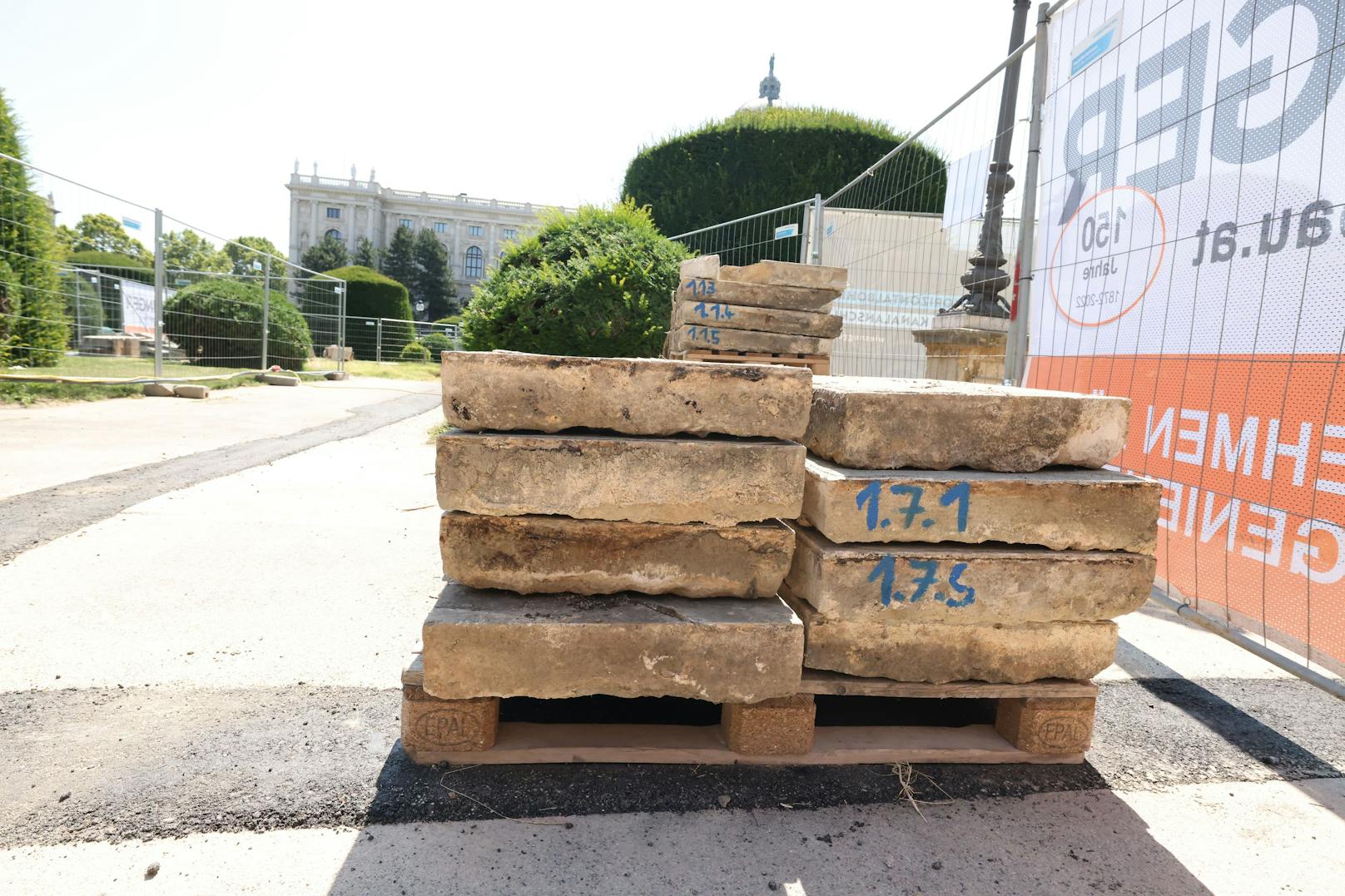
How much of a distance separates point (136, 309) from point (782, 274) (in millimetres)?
17084

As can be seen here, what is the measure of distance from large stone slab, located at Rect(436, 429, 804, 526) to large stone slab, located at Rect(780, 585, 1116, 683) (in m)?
0.40

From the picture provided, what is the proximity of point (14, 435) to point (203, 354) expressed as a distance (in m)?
8.19

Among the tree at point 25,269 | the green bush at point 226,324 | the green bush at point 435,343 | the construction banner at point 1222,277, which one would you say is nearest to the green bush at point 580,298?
the construction banner at point 1222,277

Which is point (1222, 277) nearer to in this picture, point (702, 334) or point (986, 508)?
point (986, 508)

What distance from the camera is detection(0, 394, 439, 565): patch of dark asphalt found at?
3.99 metres

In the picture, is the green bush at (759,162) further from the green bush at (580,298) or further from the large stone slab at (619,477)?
the large stone slab at (619,477)

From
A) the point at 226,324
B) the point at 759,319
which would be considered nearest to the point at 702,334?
the point at 759,319

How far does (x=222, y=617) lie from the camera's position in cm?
312

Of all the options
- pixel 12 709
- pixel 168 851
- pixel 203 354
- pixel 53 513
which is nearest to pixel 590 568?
pixel 168 851

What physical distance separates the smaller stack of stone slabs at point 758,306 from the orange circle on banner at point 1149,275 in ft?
7.18

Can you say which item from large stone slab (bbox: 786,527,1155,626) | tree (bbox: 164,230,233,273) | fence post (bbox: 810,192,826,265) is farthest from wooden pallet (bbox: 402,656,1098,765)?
tree (bbox: 164,230,233,273)

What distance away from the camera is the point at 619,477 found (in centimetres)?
211

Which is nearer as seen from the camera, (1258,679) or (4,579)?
(1258,679)

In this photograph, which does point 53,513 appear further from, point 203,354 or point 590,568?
point 203,354
